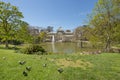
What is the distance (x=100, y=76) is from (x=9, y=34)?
1920 centimetres

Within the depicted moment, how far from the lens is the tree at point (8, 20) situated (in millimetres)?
23188

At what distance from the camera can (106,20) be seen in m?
20.8

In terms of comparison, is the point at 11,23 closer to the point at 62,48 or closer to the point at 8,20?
the point at 8,20

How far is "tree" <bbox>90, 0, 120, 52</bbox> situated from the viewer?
2034 centimetres

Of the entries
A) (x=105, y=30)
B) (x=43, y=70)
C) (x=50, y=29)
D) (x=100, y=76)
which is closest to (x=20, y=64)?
(x=43, y=70)

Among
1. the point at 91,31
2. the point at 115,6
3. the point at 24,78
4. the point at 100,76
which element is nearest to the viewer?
the point at 24,78

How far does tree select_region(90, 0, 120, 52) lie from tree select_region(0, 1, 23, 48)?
1092cm

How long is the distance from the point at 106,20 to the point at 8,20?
1378 centimetres

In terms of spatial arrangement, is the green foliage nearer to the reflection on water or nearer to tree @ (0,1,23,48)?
tree @ (0,1,23,48)

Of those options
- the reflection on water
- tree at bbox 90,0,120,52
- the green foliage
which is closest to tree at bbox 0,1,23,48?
the green foliage

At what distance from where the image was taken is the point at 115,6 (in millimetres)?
20328

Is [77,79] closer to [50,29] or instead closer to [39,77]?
[39,77]

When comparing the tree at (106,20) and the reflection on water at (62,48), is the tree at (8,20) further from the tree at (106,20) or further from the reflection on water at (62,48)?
the tree at (106,20)

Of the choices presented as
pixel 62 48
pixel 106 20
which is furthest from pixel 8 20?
pixel 106 20
